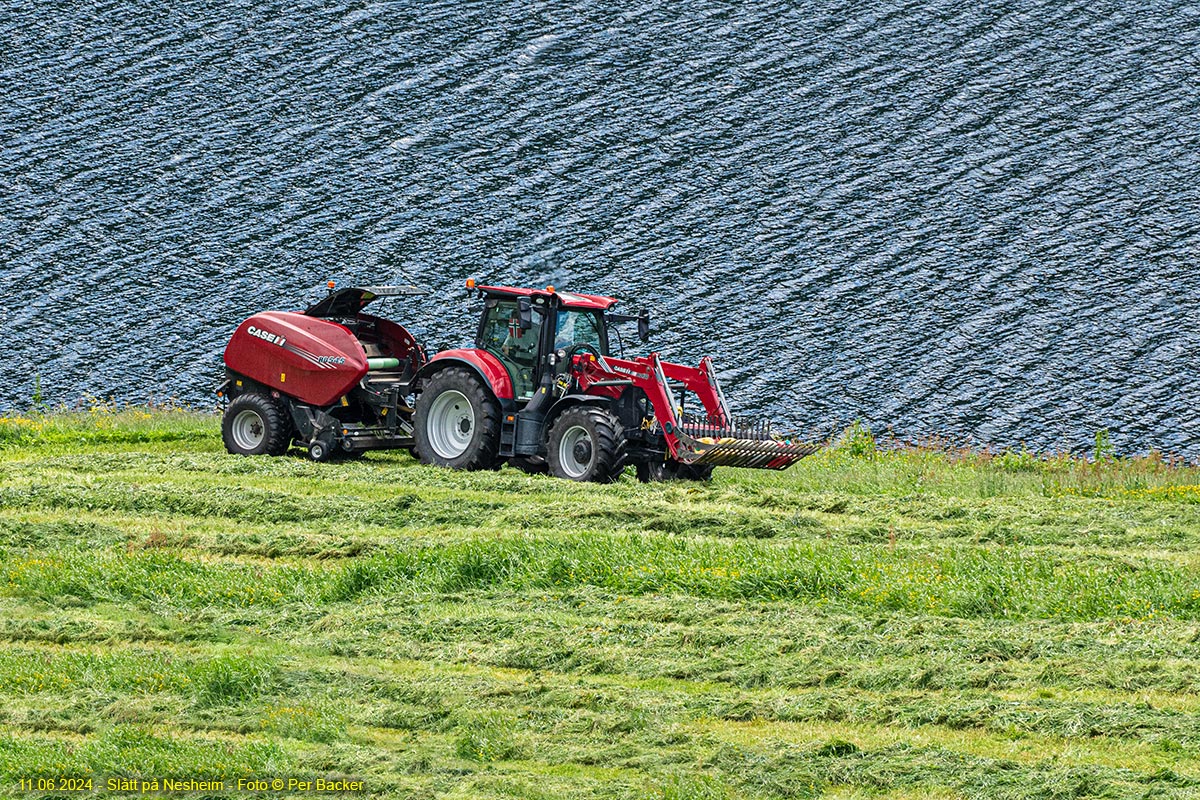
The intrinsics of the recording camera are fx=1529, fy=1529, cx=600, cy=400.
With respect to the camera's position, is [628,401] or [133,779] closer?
[133,779]

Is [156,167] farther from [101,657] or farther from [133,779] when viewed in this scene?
[133,779]

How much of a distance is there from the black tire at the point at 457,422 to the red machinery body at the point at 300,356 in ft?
2.92

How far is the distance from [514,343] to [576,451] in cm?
161

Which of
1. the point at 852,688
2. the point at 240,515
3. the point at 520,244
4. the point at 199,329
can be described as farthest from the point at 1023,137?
the point at 852,688

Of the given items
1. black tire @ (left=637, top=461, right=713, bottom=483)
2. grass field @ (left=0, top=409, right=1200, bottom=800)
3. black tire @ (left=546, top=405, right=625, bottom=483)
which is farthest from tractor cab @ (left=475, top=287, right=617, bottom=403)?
grass field @ (left=0, top=409, right=1200, bottom=800)

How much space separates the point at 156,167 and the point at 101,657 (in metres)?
23.4

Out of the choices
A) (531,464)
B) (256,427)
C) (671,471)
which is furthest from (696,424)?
(256,427)

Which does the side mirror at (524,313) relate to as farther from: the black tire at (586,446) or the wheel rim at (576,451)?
the wheel rim at (576,451)

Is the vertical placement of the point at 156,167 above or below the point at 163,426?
above

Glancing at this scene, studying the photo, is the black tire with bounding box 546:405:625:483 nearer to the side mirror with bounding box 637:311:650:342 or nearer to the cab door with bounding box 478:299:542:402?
the cab door with bounding box 478:299:542:402

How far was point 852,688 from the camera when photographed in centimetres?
716

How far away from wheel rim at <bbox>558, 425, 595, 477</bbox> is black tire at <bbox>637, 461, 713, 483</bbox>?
59cm

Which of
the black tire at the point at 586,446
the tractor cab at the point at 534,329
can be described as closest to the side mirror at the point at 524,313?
the tractor cab at the point at 534,329

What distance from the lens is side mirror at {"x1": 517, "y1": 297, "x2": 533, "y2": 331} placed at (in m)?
15.2
